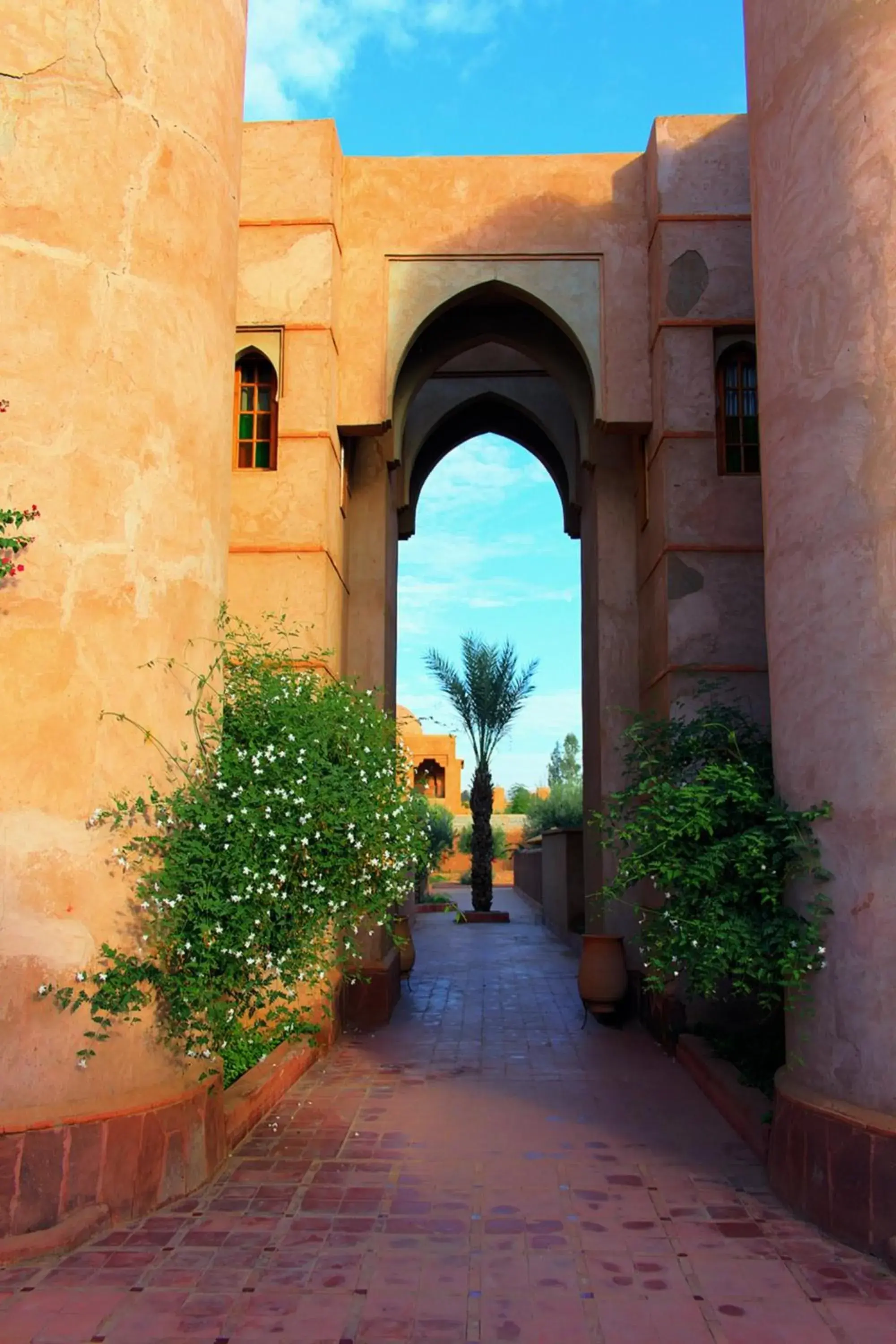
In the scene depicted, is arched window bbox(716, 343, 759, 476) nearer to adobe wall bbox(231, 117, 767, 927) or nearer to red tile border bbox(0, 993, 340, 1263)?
adobe wall bbox(231, 117, 767, 927)

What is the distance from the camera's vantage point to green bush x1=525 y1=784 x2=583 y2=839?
90.4 ft

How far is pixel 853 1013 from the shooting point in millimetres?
5199

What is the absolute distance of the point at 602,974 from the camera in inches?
402

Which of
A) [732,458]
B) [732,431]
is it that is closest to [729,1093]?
[732,458]

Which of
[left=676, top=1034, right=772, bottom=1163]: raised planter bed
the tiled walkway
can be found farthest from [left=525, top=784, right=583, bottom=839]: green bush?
the tiled walkway

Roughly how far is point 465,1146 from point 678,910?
2.09 metres

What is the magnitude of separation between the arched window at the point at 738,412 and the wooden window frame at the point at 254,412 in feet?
12.6

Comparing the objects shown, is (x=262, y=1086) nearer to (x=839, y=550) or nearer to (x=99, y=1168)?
(x=99, y=1168)

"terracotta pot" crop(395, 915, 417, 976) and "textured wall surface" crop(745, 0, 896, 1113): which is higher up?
"textured wall surface" crop(745, 0, 896, 1113)

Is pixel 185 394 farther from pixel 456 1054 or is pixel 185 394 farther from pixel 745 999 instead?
pixel 745 999

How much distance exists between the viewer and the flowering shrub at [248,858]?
5.46 m

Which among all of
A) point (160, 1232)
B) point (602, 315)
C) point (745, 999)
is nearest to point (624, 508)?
point (602, 315)

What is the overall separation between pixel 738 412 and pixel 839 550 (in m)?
4.90

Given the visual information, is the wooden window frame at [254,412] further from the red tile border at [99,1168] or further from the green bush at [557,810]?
the green bush at [557,810]
